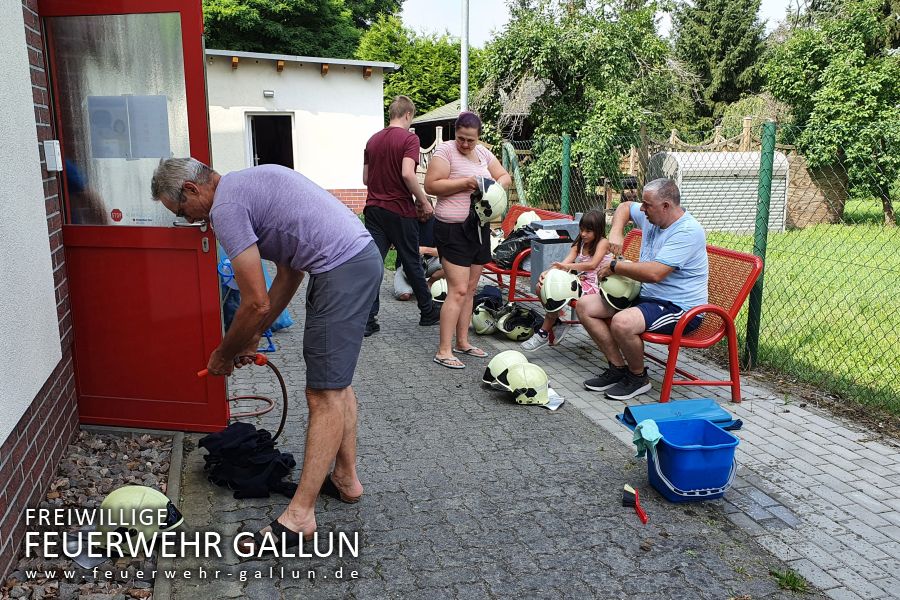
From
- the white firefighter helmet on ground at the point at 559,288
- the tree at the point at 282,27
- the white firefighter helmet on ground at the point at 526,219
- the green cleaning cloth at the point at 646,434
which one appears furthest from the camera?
the tree at the point at 282,27

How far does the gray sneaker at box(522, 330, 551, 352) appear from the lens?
6098 millimetres

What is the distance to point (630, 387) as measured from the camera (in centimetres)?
489

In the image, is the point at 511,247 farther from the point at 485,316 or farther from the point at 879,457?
the point at 879,457

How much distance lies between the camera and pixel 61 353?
375 cm

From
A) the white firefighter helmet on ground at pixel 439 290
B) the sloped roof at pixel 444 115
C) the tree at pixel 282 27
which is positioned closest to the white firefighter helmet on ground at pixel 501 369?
the white firefighter helmet on ground at pixel 439 290

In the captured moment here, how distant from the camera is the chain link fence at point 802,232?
5.59 m

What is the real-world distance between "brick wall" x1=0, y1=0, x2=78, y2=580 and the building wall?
11223 millimetres

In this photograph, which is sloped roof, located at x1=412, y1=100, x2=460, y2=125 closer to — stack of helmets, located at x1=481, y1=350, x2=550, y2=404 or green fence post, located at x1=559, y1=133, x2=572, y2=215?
green fence post, located at x1=559, y1=133, x2=572, y2=215

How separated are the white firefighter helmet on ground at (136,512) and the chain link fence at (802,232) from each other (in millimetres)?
4222

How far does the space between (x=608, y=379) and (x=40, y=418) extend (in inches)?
137

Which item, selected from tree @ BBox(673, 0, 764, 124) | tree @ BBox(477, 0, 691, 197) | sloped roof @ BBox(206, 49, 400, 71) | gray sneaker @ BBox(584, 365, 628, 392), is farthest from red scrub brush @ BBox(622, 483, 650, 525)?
tree @ BBox(673, 0, 764, 124)

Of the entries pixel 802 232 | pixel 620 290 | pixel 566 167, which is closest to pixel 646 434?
pixel 620 290

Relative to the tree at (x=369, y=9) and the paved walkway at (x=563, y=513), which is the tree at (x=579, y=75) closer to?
the paved walkway at (x=563, y=513)

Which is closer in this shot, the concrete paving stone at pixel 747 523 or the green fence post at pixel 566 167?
the concrete paving stone at pixel 747 523
